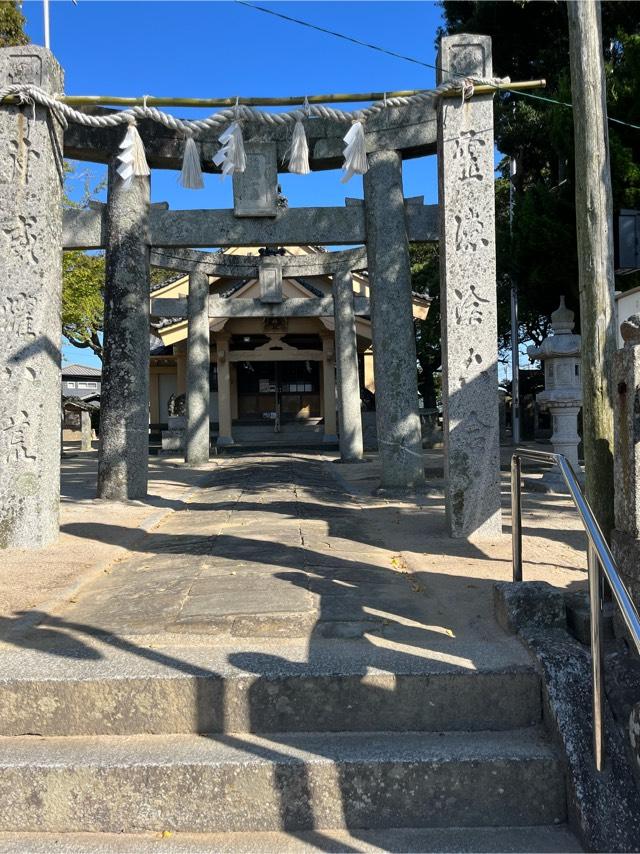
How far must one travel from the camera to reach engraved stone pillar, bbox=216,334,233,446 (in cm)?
2070

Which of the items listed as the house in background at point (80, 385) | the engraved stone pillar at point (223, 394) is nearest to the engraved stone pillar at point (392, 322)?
the engraved stone pillar at point (223, 394)

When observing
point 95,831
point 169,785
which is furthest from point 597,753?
point 95,831

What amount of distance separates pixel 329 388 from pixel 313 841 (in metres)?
19.4

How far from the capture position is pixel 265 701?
2957 millimetres

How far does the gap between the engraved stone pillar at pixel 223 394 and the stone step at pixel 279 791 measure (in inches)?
705

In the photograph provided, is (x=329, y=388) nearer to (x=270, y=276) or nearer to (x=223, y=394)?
(x=223, y=394)

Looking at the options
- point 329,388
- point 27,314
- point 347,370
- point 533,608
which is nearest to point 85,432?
point 329,388

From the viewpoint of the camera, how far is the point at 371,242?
9.60m

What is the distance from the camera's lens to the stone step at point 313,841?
8.09ft

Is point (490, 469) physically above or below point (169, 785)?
above

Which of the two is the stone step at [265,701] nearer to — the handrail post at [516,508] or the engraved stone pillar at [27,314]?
the handrail post at [516,508]

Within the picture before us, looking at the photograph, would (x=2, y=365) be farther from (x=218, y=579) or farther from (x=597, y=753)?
(x=597, y=753)

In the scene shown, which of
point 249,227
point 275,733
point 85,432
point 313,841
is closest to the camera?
point 313,841

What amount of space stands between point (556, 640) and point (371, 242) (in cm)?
734
